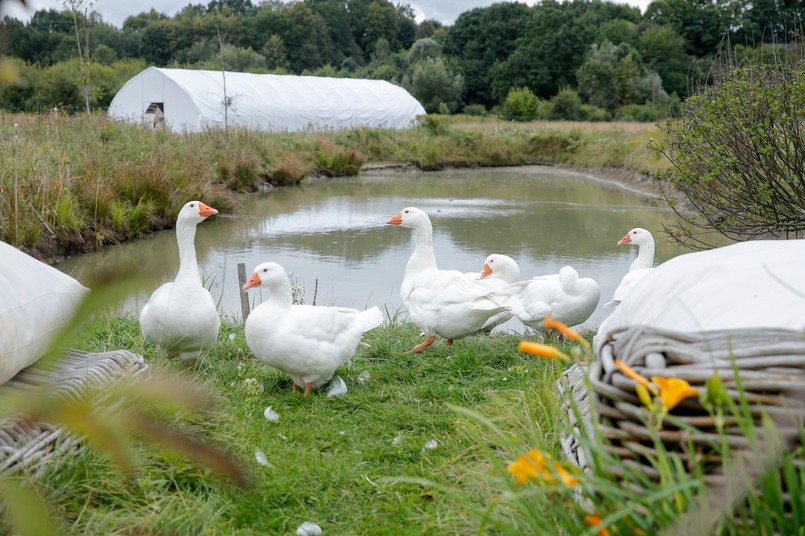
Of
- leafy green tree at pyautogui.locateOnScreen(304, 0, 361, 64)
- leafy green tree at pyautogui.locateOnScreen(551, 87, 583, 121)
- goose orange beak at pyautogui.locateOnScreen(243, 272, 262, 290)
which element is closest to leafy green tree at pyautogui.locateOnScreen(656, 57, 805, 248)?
goose orange beak at pyautogui.locateOnScreen(243, 272, 262, 290)

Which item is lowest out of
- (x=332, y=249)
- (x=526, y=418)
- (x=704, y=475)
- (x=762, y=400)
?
(x=332, y=249)

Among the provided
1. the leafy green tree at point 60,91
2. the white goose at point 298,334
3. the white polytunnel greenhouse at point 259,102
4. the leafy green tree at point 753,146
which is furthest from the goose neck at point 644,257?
the leafy green tree at point 60,91

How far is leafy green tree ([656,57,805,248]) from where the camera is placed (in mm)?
5680

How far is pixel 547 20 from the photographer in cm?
5353

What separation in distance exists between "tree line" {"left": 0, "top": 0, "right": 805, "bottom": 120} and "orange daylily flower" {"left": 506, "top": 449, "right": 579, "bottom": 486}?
29743mm

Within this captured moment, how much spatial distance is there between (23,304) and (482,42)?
58.5m

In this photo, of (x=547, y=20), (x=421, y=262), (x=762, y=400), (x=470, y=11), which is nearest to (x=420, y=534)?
(x=762, y=400)

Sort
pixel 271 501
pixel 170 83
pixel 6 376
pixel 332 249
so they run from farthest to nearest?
pixel 170 83
pixel 332 249
pixel 271 501
pixel 6 376

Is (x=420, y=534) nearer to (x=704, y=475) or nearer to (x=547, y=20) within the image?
(x=704, y=475)

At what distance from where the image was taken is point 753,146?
19.5ft

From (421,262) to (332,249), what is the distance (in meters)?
4.78

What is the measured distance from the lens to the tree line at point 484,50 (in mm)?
40344

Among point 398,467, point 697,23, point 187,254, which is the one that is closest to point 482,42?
point 697,23

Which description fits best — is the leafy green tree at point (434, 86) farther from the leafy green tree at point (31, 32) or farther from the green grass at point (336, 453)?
the leafy green tree at point (31, 32)
